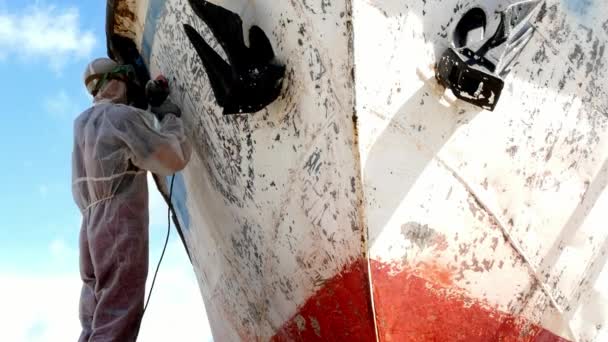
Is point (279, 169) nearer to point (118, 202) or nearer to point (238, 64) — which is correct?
point (238, 64)

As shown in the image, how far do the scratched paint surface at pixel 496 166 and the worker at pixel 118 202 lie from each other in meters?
1.05

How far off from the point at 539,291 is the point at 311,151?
36.9 inches

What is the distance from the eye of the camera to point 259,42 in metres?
2.37

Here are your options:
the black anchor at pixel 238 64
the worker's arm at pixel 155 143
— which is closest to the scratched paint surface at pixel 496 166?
the black anchor at pixel 238 64

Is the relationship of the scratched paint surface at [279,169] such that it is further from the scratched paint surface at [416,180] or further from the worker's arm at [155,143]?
the worker's arm at [155,143]

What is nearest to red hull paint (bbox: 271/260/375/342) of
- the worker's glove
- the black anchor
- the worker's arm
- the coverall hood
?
the black anchor

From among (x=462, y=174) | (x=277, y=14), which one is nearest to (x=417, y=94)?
(x=462, y=174)

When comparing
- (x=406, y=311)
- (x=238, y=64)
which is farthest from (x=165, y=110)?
(x=406, y=311)

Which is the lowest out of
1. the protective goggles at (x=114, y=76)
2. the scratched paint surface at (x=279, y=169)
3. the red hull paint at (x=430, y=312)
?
the red hull paint at (x=430, y=312)

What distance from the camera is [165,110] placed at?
2.98m

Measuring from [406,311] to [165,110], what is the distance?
141cm

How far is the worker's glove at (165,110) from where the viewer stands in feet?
9.71

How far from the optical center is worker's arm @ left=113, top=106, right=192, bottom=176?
2.75 metres

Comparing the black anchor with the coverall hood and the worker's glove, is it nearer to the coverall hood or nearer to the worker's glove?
the worker's glove
